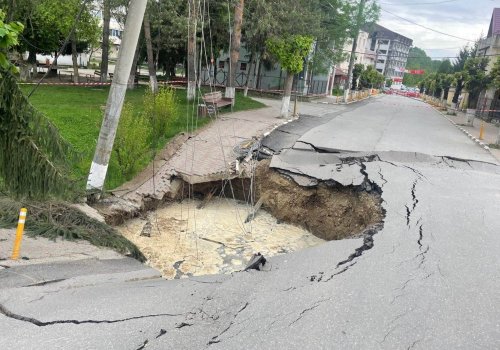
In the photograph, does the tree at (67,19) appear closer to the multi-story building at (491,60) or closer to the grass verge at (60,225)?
the grass verge at (60,225)

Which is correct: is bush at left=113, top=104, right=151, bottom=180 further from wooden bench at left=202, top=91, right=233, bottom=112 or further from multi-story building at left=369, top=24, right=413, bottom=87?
multi-story building at left=369, top=24, right=413, bottom=87

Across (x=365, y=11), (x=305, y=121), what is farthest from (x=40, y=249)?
(x=365, y=11)

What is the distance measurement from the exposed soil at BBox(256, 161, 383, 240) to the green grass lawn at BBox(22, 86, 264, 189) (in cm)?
336

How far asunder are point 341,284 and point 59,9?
2298cm

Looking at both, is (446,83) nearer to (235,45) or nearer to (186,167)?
(235,45)

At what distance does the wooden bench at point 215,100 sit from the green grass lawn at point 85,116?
36 cm

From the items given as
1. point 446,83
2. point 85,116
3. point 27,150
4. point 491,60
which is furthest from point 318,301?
point 446,83

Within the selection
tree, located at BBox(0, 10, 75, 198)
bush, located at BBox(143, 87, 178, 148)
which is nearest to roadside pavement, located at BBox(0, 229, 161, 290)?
tree, located at BBox(0, 10, 75, 198)

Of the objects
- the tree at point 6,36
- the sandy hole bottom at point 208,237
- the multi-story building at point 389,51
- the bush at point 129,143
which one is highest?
the multi-story building at point 389,51

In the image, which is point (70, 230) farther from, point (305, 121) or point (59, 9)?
point (59, 9)

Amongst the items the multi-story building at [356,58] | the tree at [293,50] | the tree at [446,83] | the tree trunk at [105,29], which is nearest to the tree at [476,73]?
the multi-story building at [356,58]

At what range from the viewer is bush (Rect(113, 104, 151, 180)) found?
392 inches

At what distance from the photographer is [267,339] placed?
3.96 metres

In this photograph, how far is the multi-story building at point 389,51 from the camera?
119125 millimetres
